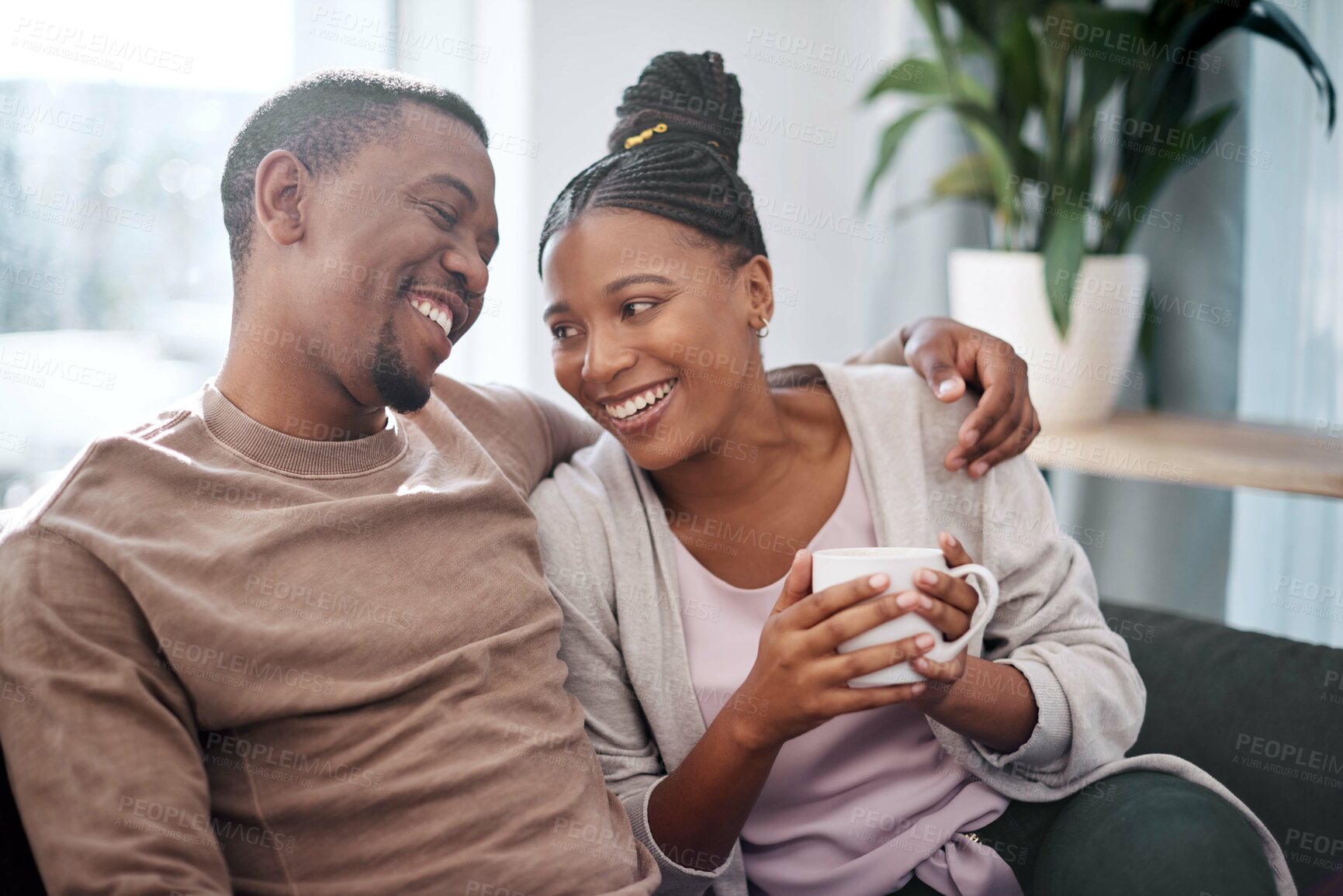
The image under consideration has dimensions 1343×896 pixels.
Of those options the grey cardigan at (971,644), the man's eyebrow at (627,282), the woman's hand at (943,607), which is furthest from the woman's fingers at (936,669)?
the man's eyebrow at (627,282)

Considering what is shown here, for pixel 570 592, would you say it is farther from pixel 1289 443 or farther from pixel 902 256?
pixel 902 256

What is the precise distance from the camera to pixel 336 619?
0.91 m

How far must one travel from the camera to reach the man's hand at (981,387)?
123cm

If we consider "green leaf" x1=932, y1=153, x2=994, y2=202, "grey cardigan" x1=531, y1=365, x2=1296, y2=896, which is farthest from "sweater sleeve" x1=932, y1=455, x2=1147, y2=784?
"green leaf" x1=932, y1=153, x2=994, y2=202

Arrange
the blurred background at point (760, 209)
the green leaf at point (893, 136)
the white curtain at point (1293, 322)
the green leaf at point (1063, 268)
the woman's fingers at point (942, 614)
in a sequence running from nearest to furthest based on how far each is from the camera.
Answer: the woman's fingers at point (942, 614)
the blurred background at point (760, 209)
the green leaf at point (1063, 268)
the white curtain at point (1293, 322)
the green leaf at point (893, 136)

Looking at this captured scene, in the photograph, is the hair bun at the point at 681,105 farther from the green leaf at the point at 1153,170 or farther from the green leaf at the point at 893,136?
the green leaf at the point at 1153,170

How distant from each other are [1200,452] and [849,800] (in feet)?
3.71

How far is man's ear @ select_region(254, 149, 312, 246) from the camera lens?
0.98m

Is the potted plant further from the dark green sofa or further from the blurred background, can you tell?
the dark green sofa

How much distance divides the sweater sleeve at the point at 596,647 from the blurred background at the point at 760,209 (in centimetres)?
83

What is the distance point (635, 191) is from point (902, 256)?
1.64 m

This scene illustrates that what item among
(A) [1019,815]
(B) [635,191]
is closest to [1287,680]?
(A) [1019,815]

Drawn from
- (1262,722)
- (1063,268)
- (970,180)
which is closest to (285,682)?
(1262,722)

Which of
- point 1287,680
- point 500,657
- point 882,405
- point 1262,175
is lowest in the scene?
point 1287,680
